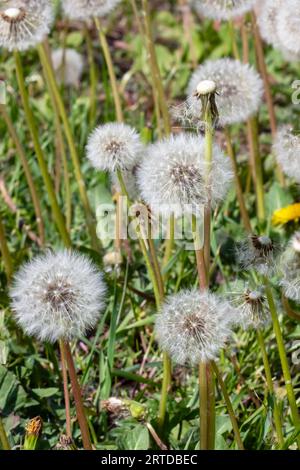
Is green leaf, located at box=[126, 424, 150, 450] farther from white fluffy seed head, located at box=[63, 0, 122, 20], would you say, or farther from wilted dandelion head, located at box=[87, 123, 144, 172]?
white fluffy seed head, located at box=[63, 0, 122, 20]

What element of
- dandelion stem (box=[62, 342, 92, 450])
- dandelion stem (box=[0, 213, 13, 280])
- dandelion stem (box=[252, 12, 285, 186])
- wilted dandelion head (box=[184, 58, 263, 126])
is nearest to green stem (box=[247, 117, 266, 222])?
dandelion stem (box=[252, 12, 285, 186])

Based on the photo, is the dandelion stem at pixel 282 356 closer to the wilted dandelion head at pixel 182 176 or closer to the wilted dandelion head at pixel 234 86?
the wilted dandelion head at pixel 182 176

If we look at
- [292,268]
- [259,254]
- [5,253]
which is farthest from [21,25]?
[292,268]

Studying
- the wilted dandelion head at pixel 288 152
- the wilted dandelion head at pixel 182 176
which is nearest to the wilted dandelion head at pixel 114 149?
the wilted dandelion head at pixel 182 176

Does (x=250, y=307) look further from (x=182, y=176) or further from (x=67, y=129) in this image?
(x=67, y=129)

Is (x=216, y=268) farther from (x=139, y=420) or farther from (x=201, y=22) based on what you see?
(x=201, y=22)
